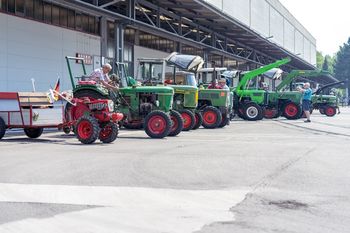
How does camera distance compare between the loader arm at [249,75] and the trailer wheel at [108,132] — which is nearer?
the trailer wheel at [108,132]

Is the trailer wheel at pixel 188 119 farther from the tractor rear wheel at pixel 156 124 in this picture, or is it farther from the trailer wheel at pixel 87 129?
the trailer wheel at pixel 87 129

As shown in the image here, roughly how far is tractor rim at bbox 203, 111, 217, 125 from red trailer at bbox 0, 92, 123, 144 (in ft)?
22.6

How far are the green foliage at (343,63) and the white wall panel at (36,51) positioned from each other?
92732 mm

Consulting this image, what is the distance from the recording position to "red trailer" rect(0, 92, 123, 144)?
12.4 m

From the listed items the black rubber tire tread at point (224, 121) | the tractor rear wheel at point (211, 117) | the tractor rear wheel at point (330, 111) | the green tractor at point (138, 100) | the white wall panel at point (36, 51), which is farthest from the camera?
the tractor rear wheel at point (330, 111)

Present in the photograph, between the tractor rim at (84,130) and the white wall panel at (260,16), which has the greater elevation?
the white wall panel at (260,16)

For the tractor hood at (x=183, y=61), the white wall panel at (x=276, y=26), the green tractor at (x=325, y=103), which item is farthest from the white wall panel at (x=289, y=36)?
the tractor hood at (x=183, y=61)

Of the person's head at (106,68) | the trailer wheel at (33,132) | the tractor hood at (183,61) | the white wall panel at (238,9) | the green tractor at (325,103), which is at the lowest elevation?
the trailer wheel at (33,132)

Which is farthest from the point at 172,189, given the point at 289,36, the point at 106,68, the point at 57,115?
the point at 289,36

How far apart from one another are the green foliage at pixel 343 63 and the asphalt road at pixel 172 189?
334ft

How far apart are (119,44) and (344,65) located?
9521 centimetres

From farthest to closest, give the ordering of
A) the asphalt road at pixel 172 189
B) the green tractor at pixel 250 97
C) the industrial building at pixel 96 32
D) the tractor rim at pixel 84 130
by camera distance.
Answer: the green tractor at pixel 250 97 → the industrial building at pixel 96 32 → the tractor rim at pixel 84 130 → the asphalt road at pixel 172 189

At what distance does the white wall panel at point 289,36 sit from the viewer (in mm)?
58406

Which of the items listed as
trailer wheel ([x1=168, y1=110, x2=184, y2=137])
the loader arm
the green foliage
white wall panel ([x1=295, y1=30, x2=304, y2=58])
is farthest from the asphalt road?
the green foliage
